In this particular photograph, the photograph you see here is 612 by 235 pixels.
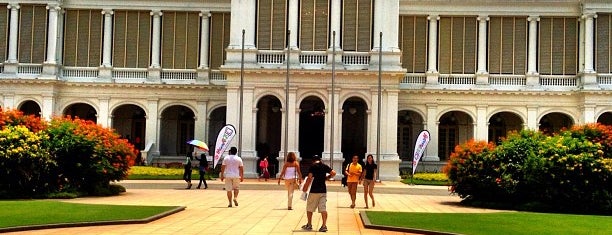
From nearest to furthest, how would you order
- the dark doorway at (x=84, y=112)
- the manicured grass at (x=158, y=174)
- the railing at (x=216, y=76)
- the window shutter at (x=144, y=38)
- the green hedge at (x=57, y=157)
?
the green hedge at (x=57, y=157)
the manicured grass at (x=158, y=174)
the railing at (x=216, y=76)
the window shutter at (x=144, y=38)
the dark doorway at (x=84, y=112)

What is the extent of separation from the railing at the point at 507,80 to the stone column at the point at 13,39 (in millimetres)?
30661

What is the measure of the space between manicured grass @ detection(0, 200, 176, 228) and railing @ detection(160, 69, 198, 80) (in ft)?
95.6

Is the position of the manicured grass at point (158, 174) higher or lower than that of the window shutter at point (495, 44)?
lower

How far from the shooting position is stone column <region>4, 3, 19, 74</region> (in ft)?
171

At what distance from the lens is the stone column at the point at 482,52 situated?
173 ft

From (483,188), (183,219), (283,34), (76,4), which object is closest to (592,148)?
(483,188)

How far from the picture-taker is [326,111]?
4578 centimetres

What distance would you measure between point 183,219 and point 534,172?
1302cm

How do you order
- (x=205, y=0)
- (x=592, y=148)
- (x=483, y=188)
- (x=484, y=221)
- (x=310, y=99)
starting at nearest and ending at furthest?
(x=484, y=221) < (x=592, y=148) < (x=483, y=188) < (x=310, y=99) < (x=205, y=0)

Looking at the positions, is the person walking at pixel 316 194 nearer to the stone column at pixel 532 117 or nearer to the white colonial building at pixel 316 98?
the white colonial building at pixel 316 98

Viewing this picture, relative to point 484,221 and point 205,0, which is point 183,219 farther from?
point 205,0

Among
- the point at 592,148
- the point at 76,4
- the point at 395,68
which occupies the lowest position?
the point at 592,148

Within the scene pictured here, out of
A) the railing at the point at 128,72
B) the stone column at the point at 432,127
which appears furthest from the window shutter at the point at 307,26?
the railing at the point at 128,72

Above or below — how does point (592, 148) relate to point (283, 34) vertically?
below
